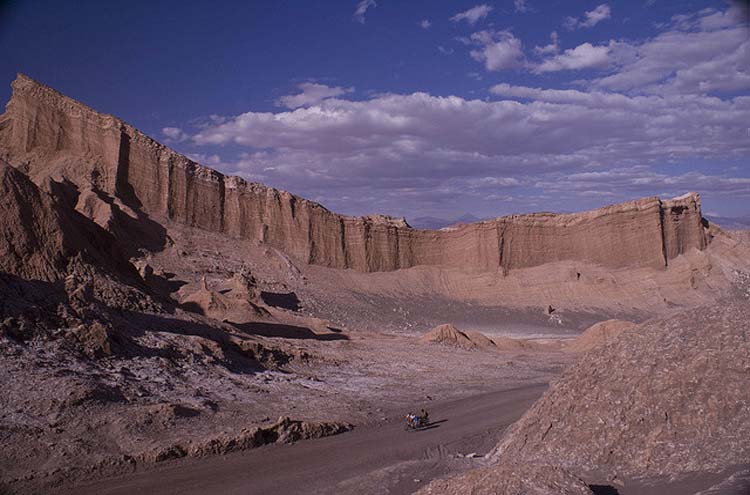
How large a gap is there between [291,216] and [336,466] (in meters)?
34.8

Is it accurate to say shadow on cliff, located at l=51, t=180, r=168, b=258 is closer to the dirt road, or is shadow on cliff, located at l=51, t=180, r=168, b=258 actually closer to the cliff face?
the cliff face

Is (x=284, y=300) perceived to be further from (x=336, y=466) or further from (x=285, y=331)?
(x=336, y=466)

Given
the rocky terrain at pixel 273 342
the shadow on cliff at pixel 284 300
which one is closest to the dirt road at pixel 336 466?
the rocky terrain at pixel 273 342

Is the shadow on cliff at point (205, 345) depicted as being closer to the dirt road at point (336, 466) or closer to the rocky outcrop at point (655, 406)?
the dirt road at point (336, 466)

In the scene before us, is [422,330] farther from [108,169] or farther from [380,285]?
[108,169]

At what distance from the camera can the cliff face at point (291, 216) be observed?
3559 centimetres

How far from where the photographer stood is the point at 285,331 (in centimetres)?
2377

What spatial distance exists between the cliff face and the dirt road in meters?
28.9

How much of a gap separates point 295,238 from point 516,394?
95.1 ft

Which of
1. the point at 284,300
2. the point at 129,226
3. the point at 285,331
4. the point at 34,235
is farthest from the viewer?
the point at 284,300

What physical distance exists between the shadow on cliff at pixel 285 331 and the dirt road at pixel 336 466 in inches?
437

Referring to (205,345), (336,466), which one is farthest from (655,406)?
(205,345)

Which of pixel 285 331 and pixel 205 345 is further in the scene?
pixel 285 331

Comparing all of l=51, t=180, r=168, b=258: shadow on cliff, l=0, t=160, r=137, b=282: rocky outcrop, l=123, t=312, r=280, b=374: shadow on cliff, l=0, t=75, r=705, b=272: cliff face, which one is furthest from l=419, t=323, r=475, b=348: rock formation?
l=0, t=75, r=705, b=272: cliff face
